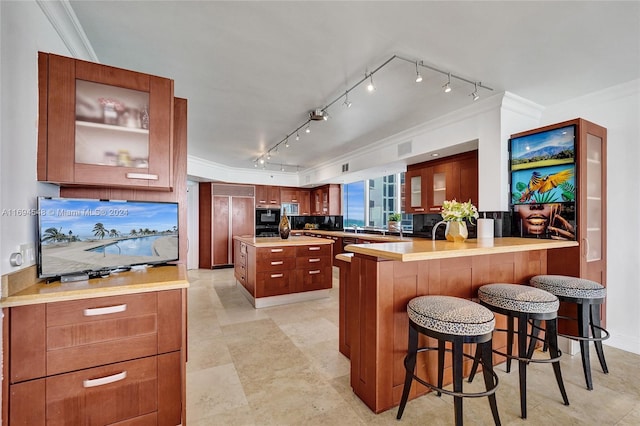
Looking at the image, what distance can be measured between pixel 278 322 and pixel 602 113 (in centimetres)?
424

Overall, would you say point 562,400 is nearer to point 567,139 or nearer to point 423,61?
point 567,139

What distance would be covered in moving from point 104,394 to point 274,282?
2556 millimetres

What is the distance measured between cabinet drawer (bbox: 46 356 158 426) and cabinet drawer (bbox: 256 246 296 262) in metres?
2.33

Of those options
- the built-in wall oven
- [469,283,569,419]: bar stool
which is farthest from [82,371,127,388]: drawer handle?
the built-in wall oven

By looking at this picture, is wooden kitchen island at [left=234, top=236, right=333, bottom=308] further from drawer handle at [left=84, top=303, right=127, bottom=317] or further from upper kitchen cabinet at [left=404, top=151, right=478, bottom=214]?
drawer handle at [left=84, top=303, right=127, bottom=317]

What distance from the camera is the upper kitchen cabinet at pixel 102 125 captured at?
1524mm

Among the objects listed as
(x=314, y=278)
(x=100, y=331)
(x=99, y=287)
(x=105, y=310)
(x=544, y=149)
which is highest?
(x=544, y=149)

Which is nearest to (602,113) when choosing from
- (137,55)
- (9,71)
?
(137,55)

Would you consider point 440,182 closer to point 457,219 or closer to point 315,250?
point 457,219

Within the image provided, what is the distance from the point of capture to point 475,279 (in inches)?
88.5

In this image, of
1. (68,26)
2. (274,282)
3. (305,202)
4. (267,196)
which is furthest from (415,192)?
(68,26)

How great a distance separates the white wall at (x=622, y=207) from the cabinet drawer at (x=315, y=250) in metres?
3.24

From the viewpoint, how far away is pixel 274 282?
3.91 metres

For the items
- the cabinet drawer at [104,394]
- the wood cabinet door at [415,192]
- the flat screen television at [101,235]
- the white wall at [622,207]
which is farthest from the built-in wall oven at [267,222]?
the white wall at [622,207]
